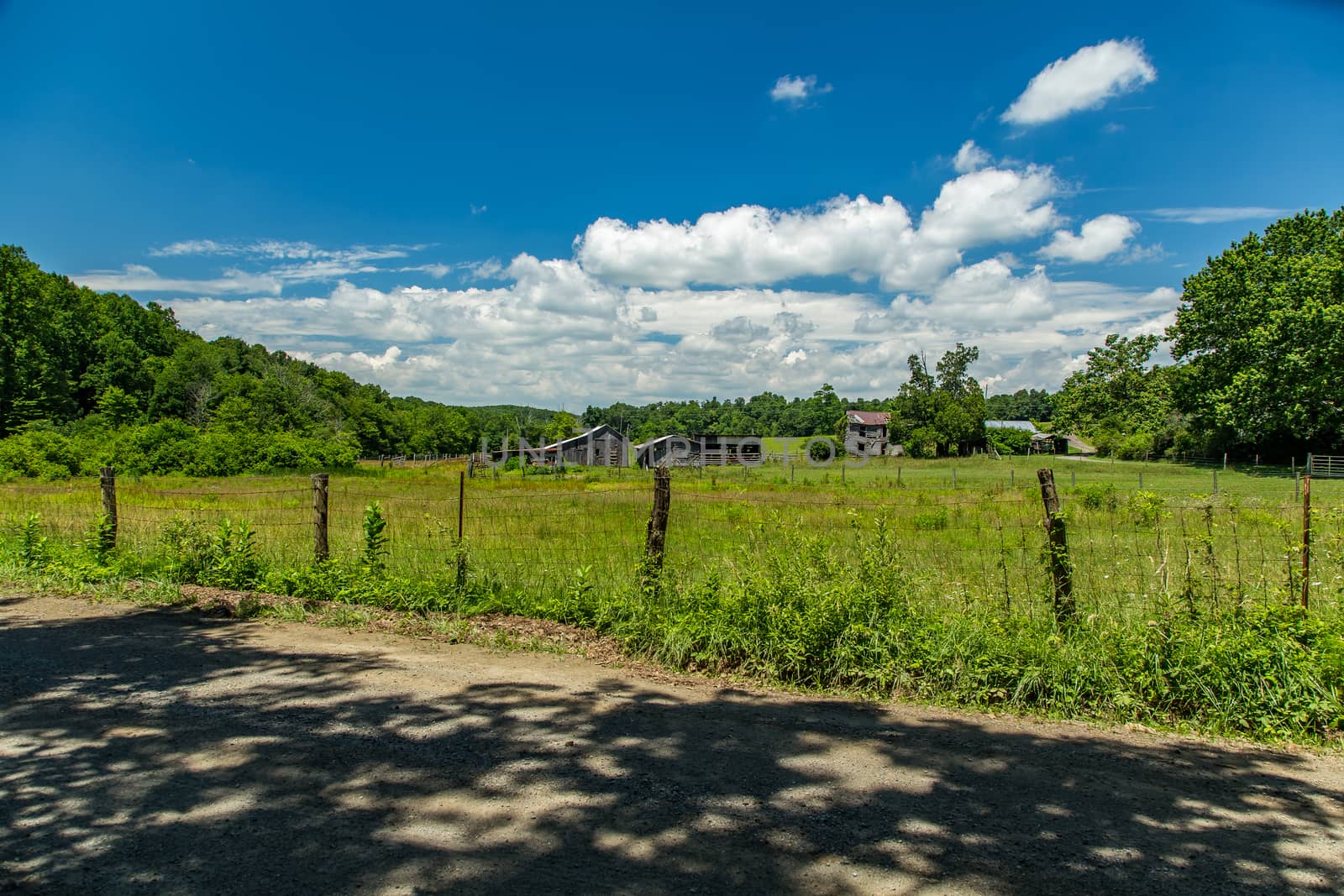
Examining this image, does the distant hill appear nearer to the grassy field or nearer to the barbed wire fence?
the barbed wire fence

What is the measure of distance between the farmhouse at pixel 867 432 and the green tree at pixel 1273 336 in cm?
3298

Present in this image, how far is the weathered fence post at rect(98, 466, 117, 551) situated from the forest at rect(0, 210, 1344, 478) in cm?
2541

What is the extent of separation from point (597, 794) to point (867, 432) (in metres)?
90.6

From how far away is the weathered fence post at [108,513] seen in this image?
10570 mm

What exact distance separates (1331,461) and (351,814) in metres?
53.0

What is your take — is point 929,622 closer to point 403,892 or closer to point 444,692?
point 444,692

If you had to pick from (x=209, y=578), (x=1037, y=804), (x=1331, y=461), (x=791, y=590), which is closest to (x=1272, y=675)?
(x=1037, y=804)

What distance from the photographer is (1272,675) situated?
18.0 ft

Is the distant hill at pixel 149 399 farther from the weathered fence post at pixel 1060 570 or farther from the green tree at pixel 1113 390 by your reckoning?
the green tree at pixel 1113 390

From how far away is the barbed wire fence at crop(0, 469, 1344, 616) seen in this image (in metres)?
6.54

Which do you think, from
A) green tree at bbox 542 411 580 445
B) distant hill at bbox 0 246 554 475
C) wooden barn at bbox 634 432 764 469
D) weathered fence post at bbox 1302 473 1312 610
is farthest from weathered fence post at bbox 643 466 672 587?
green tree at bbox 542 411 580 445

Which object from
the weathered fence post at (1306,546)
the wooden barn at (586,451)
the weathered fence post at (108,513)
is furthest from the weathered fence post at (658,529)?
the wooden barn at (586,451)

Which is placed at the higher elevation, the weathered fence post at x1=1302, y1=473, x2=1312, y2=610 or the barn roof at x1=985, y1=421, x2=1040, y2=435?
the barn roof at x1=985, y1=421, x2=1040, y2=435

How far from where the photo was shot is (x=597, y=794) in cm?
401
